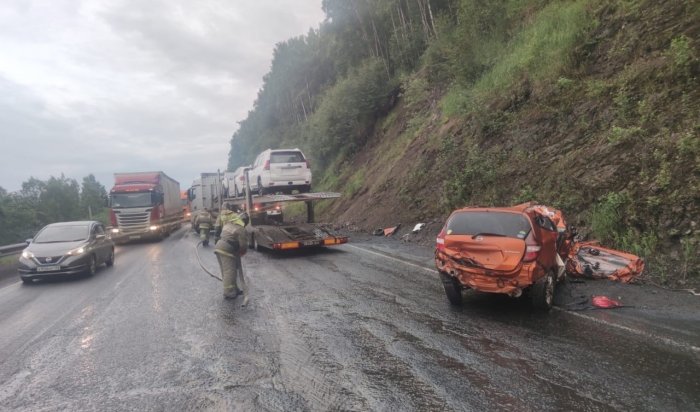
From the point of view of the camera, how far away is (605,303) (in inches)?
265

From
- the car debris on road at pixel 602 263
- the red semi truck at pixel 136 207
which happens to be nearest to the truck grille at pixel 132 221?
the red semi truck at pixel 136 207

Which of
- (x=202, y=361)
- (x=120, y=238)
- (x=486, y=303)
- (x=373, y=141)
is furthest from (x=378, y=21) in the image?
(x=202, y=361)

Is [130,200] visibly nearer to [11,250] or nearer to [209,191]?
[209,191]

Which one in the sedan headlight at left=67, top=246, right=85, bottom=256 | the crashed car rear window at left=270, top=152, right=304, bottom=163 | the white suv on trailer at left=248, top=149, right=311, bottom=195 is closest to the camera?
the sedan headlight at left=67, top=246, right=85, bottom=256

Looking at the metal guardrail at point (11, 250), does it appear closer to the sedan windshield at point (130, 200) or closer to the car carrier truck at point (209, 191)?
the sedan windshield at point (130, 200)

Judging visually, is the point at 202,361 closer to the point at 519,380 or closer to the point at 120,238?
the point at 519,380

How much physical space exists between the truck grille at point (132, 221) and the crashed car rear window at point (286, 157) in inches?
394

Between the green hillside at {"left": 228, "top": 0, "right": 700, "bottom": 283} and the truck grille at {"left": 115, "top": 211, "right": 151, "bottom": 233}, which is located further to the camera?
the truck grille at {"left": 115, "top": 211, "right": 151, "bottom": 233}

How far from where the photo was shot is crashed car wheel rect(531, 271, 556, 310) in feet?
21.3

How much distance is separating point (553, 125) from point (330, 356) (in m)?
11.2

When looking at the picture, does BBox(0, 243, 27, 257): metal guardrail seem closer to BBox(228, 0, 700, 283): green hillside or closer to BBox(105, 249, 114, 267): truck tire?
BBox(105, 249, 114, 267): truck tire

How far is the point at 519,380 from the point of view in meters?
4.25

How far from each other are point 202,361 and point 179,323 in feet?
5.91

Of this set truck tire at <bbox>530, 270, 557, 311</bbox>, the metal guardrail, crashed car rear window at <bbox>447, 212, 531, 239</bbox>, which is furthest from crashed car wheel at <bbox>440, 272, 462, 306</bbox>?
the metal guardrail
